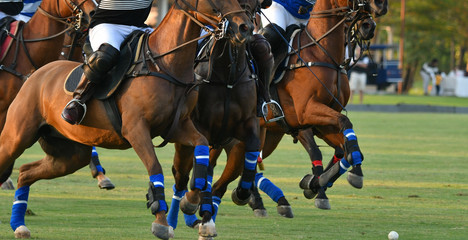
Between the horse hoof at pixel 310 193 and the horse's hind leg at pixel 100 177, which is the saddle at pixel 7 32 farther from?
the horse hoof at pixel 310 193

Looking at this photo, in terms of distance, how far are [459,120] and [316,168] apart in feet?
60.9

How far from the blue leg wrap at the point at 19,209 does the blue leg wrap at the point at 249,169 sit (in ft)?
6.86

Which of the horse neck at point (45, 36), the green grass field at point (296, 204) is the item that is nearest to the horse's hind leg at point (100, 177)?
the green grass field at point (296, 204)

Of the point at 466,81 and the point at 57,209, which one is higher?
the point at 57,209

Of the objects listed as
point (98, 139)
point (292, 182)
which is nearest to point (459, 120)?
point (292, 182)

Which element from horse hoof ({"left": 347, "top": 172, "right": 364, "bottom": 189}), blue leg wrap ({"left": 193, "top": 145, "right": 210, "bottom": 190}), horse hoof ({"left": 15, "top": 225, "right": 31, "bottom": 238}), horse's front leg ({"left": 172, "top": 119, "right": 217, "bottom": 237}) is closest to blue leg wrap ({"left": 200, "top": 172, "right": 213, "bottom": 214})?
horse's front leg ({"left": 172, "top": 119, "right": 217, "bottom": 237})

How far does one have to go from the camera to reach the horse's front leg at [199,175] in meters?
8.40

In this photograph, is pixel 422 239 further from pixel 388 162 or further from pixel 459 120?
pixel 459 120

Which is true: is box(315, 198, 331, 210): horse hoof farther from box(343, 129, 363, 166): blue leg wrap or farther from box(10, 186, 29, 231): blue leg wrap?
box(10, 186, 29, 231): blue leg wrap

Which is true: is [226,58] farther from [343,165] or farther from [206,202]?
[343,165]

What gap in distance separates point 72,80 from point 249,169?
1.84m

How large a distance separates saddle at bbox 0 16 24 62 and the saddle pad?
2.53 metres

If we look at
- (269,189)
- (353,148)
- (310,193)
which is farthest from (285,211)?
(353,148)

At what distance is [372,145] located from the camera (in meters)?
21.0
